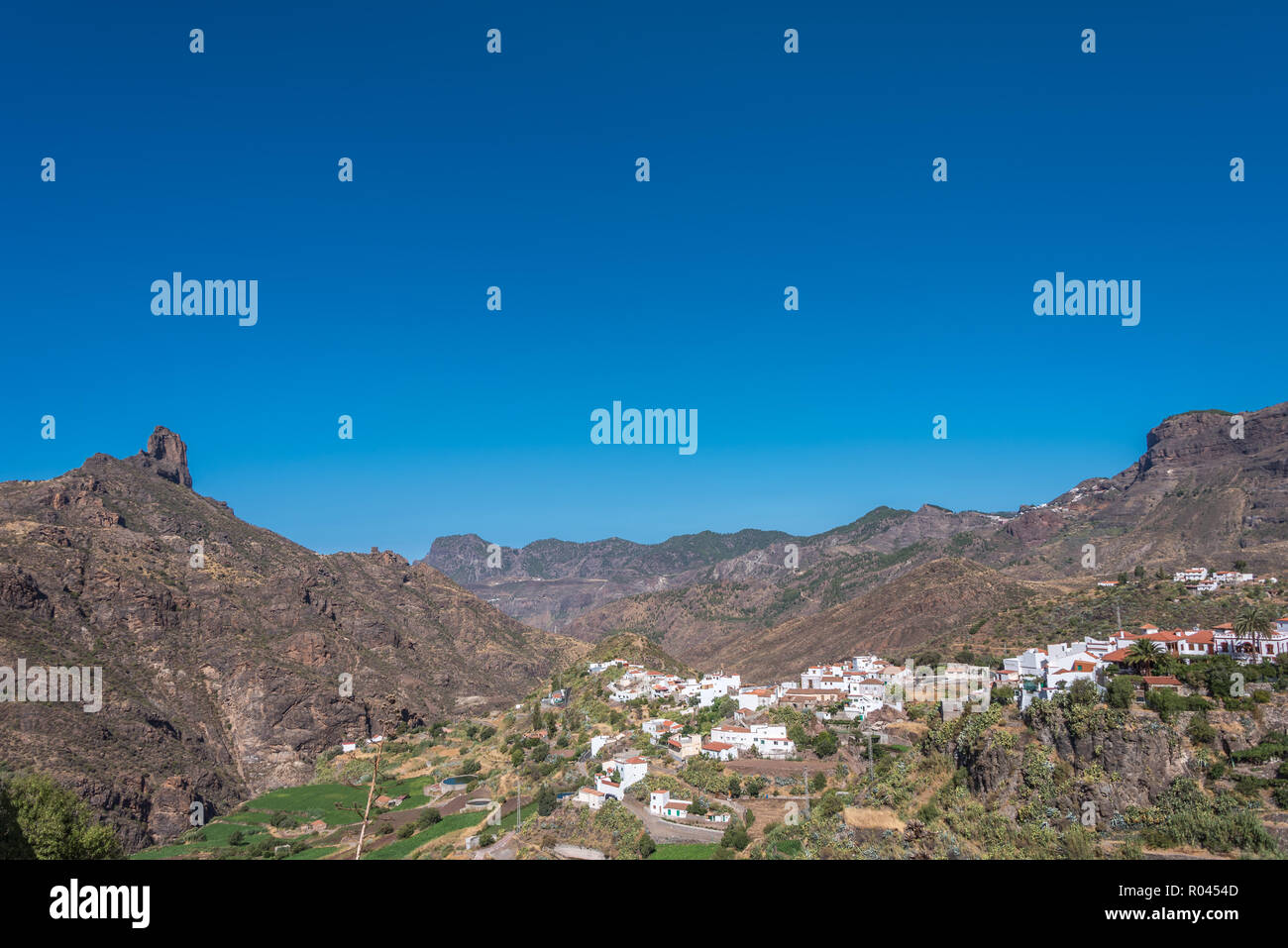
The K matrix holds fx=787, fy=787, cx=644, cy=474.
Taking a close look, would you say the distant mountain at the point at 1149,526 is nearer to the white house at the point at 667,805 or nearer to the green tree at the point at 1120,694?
the white house at the point at 667,805

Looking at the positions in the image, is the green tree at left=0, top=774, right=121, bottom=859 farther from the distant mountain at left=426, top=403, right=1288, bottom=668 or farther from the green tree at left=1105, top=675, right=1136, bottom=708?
the distant mountain at left=426, top=403, right=1288, bottom=668

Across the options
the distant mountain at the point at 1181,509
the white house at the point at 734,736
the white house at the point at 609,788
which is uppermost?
the distant mountain at the point at 1181,509

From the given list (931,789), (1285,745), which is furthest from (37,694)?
(1285,745)

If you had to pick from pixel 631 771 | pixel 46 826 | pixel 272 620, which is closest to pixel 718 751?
pixel 631 771

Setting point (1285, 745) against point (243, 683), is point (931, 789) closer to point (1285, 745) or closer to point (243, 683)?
point (1285, 745)

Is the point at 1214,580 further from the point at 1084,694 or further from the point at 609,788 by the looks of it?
the point at 609,788

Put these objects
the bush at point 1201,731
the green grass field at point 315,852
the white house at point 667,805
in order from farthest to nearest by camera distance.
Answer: the green grass field at point 315,852
the white house at point 667,805
the bush at point 1201,731

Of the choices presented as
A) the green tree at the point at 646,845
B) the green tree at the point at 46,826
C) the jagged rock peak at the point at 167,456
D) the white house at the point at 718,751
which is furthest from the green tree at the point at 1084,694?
the jagged rock peak at the point at 167,456

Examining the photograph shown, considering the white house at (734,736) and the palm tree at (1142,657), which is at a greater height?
the palm tree at (1142,657)

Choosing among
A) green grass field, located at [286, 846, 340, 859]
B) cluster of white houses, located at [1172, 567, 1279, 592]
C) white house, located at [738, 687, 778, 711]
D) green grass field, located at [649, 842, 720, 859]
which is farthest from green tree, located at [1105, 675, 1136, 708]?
cluster of white houses, located at [1172, 567, 1279, 592]
